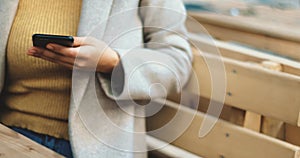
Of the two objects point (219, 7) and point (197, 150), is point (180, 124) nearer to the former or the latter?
point (197, 150)

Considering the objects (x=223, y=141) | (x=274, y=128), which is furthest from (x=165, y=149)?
(x=274, y=128)

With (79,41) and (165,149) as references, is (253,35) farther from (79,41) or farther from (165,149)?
(79,41)

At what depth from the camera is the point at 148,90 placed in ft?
3.34

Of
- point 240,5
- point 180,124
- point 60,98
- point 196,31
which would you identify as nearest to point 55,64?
point 60,98

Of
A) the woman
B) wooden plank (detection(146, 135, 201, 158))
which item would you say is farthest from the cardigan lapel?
wooden plank (detection(146, 135, 201, 158))

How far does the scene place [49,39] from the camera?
86 cm

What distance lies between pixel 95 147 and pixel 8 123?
21cm

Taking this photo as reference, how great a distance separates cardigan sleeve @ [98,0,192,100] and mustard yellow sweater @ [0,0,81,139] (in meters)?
0.11

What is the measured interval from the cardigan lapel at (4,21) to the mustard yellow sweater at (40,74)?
0.03 ft

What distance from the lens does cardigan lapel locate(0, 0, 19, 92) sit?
1044 millimetres

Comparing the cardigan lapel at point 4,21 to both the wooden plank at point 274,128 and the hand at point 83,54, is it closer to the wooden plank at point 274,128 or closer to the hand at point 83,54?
the hand at point 83,54

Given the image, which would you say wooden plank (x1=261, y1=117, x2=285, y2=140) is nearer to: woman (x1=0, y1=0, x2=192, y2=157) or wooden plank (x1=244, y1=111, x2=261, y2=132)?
wooden plank (x1=244, y1=111, x2=261, y2=132)

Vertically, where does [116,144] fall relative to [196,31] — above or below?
below

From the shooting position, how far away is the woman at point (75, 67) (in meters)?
0.98
